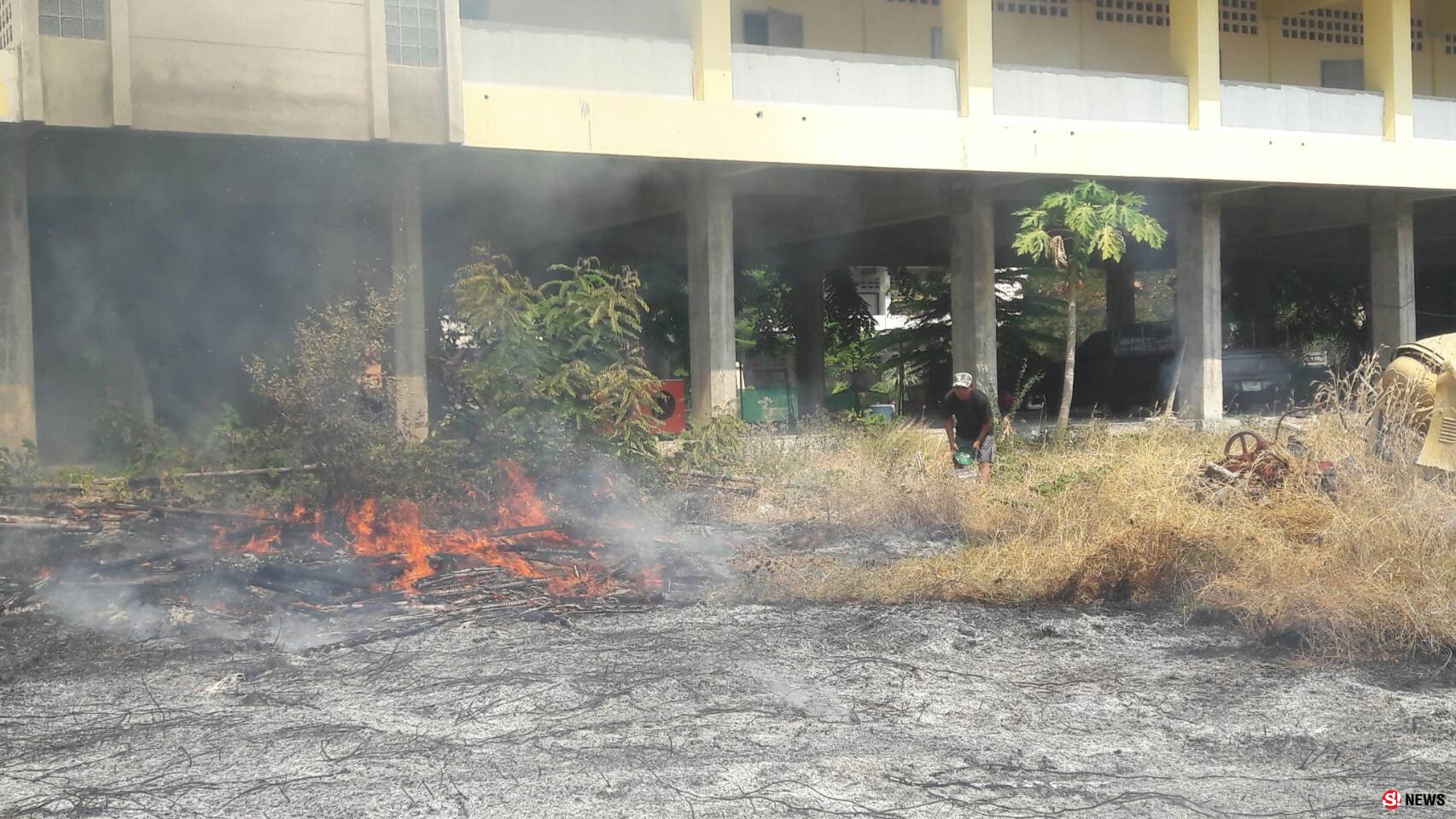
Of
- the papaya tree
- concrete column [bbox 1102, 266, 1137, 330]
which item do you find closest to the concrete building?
the papaya tree

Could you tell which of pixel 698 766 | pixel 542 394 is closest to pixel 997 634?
pixel 698 766

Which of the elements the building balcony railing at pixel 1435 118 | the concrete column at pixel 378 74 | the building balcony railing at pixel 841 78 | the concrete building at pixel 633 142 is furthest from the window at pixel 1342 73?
the concrete column at pixel 378 74

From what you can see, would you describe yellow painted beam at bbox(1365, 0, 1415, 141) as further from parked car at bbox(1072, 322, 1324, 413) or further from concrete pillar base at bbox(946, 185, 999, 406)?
concrete pillar base at bbox(946, 185, 999, 406)

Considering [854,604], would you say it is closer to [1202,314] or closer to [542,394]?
[542,394]

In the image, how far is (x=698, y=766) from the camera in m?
4.90

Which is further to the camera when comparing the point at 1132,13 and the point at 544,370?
the point at 1132,13

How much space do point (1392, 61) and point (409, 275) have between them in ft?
47.9

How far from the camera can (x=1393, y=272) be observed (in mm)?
21734

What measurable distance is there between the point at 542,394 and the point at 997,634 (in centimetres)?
486

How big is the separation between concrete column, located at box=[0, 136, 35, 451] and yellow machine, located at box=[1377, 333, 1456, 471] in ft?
38.2

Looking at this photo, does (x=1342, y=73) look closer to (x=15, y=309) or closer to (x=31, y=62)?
(x=31, y=62)

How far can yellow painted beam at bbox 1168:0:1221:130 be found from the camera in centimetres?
1781

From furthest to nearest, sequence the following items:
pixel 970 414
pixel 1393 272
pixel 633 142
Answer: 1. pixel 1393 272
2. pixel 633 142
3. pixel 970 414

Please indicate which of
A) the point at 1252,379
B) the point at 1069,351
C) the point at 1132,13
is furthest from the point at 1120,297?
the point at 1069,351
